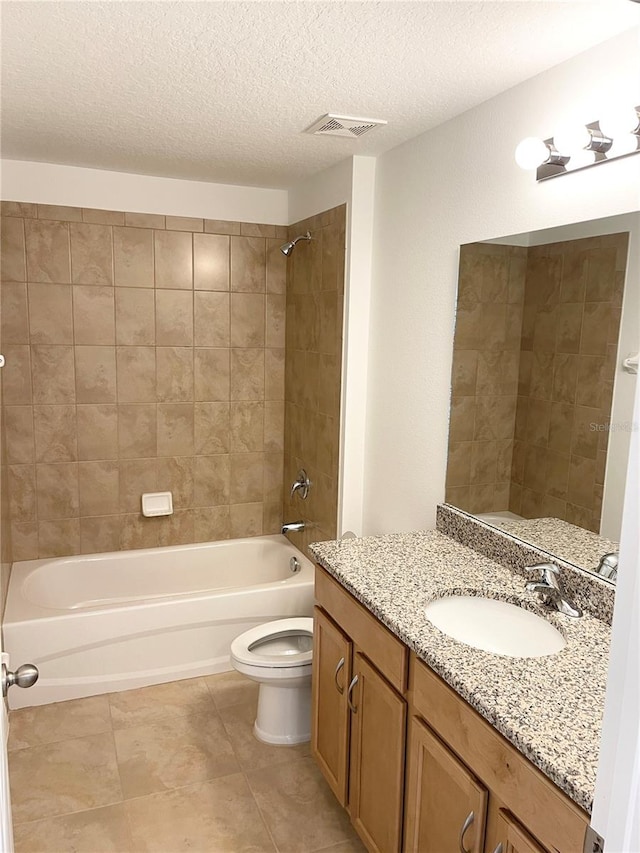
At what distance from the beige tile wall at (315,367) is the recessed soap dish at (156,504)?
709 millimetres

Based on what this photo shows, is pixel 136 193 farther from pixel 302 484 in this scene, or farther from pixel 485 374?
pixel 485 374

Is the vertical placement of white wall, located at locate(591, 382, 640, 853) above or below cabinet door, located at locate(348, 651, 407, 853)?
above

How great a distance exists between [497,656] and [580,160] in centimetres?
132

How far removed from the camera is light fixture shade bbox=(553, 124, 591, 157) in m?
1.75

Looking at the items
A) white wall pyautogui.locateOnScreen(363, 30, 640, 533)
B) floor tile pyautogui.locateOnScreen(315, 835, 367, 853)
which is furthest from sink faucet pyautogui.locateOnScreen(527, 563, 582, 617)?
floor tile pyautogui.locateOnScreen(315, 835, 367, 853)

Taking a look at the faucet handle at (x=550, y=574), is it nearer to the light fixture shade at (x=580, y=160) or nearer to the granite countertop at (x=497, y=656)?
the granite countertop at (x=497, y=656)

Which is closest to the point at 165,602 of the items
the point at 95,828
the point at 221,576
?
the point at 221,576

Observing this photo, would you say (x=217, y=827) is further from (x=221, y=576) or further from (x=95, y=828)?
(x=221, y=576)

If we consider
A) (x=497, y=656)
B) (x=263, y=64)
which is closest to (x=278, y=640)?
(x=497, y=656)

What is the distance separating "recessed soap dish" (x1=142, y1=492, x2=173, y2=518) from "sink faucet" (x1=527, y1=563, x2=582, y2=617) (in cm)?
234

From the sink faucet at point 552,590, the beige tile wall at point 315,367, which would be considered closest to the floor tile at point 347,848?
the sink faucet at point 552,590

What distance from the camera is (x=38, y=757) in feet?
8.49

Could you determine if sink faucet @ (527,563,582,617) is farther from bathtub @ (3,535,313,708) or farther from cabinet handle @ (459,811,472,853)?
bathtub @ (3,535,313,708)

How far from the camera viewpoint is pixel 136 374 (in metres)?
3.59
